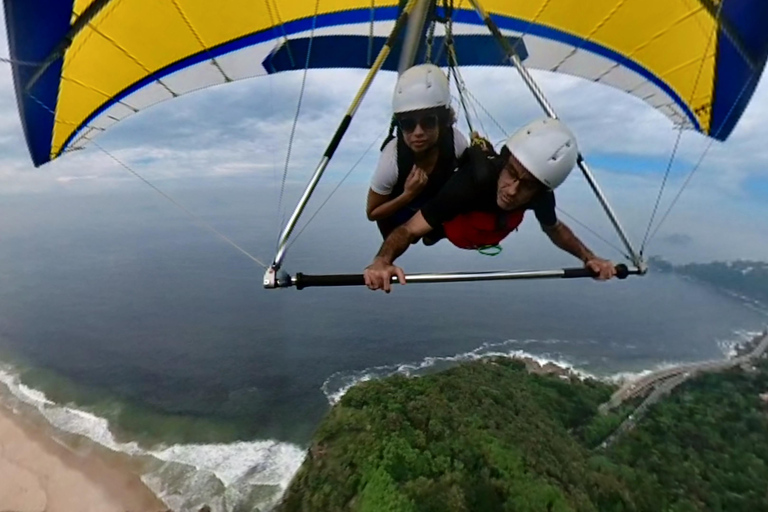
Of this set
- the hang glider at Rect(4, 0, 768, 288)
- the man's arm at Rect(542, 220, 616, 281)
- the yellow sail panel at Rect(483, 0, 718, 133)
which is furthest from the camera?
the yellow sail panel at Rect(483, 0, 718, 133)

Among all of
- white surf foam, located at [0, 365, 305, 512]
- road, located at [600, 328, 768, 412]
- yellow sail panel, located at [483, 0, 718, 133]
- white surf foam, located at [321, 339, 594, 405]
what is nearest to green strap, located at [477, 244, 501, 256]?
yellow sail panel, located at [483, 0, 718, 133]

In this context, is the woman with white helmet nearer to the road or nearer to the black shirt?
the black shirt

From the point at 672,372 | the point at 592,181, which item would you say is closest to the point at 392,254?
the point at 592,181

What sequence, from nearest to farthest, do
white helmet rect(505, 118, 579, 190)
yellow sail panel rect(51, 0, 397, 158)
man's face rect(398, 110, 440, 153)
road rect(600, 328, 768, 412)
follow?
white helmet rect(505, 118, 579, 190)
man's face rect(398, 110, 440, 153)
yellow sail panel rect(51, 0, 397, 158)
road rect(600, 328, 768, 412)

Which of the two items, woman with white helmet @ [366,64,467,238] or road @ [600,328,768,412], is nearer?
woman with white helmet @ [366,64,467,238]

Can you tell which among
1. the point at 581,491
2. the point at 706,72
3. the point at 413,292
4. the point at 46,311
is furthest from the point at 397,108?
the point at 413,292

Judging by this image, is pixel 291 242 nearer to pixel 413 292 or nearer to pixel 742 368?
pixel 742 368

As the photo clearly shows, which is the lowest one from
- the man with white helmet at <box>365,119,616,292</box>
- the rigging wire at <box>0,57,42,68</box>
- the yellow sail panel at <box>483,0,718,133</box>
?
the man with white helmet at <box>365,119,616,292</box>
